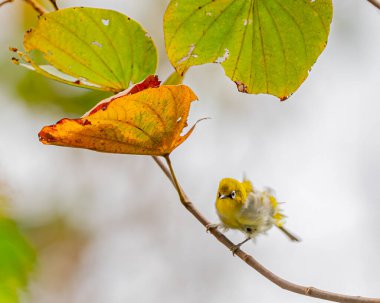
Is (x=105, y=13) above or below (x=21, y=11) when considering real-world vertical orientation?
below

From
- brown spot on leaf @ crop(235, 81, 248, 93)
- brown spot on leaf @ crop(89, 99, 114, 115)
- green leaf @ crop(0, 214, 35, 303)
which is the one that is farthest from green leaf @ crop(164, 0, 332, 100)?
green leaf @ crop(0, 214, 35, 303)

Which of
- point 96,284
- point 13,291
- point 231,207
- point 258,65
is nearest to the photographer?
point 13,291

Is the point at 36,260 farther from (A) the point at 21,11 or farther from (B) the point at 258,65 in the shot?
(A) the point at 21,11

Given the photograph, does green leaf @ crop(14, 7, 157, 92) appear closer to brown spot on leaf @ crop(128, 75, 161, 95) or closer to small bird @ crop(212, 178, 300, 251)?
brown spot on leaf @ crop(128, 75, 161, 95)

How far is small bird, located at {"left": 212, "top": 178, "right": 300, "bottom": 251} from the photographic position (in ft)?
5.07

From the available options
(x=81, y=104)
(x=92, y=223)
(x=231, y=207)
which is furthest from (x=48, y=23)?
(x=92, y=223)

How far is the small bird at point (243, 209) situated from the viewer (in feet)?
5.07

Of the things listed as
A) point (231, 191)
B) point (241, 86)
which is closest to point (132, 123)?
point (241, 86)

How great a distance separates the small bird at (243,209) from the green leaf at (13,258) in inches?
42.3

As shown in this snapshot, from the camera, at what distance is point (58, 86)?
2176mm

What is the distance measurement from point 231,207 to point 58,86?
3.18ft

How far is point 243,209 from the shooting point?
1563mm

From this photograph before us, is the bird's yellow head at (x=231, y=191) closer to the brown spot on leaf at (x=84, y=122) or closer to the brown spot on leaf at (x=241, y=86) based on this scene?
the brown spot on leaf at (x=241, y=86)

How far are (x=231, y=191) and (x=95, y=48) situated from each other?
99 cm
